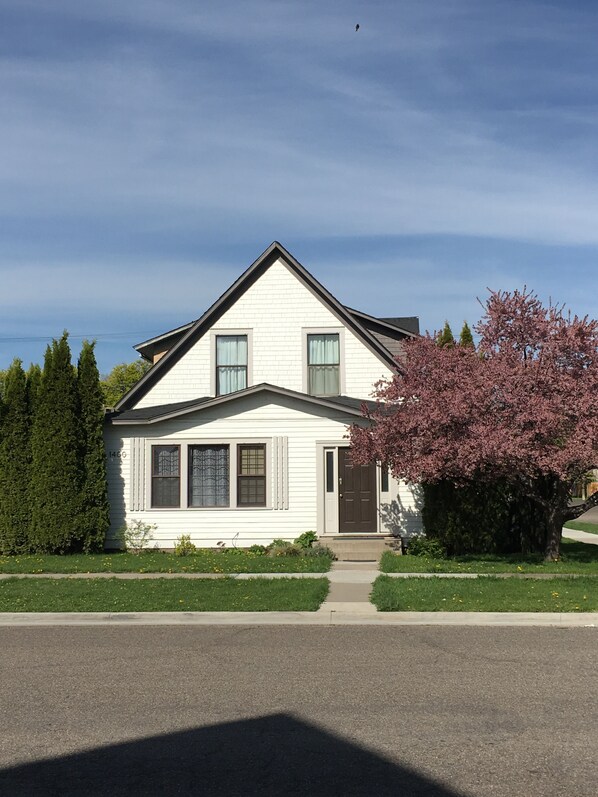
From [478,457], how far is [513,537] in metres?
5.13

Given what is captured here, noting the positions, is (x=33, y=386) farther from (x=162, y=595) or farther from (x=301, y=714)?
(x=301, y=714)

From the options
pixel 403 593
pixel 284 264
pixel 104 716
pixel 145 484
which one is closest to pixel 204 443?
pixel 145 484

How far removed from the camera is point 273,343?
22328 millimetres

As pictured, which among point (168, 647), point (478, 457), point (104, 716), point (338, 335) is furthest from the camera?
point (338, 335)

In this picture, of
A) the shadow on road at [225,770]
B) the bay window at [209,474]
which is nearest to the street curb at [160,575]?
the bay window at [209,474]

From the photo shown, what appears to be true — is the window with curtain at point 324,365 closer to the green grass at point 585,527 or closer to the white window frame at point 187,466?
the white window frame at point 187,466

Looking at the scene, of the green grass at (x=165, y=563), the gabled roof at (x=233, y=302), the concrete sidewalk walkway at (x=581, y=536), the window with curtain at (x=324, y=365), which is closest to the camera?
the green grass at (x=165, y=563)

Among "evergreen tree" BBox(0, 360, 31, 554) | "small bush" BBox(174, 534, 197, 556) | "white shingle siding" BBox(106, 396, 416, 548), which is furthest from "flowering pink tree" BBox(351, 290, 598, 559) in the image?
"evergreen tree" BBox(0, 360, 31, 554)

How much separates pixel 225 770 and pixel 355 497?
49.6 ft

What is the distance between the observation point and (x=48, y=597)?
12719mm

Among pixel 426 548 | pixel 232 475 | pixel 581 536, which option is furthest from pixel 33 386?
pixel 581 536

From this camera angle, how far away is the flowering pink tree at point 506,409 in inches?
614

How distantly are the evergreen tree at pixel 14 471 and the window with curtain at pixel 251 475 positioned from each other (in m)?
5.32

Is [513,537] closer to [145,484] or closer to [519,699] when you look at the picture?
[145,484]
